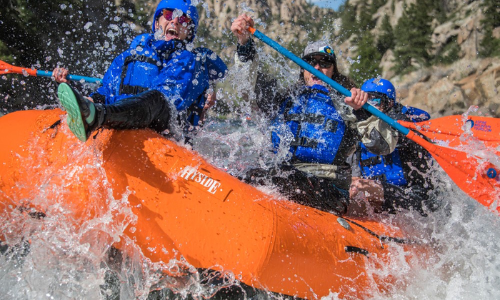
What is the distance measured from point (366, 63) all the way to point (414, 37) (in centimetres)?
273

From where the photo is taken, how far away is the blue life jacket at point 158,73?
295 centimetres

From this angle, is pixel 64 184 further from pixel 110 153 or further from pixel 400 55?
pixel 400 55

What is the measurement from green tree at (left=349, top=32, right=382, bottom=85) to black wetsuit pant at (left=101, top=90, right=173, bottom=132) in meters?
19.9

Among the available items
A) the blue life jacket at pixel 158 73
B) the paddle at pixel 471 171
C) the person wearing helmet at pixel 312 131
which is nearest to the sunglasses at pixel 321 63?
the person wearing helmet at pixel 312 131

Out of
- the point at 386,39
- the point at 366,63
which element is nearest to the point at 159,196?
the point at 366,63

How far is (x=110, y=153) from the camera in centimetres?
215

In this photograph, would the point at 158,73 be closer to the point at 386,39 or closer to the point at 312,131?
the point at 312,131

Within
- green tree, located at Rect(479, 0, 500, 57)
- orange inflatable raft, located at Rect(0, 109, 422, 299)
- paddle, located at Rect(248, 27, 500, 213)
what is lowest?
orange inflatable raft, located at Rect(0, 109, 422, 299)

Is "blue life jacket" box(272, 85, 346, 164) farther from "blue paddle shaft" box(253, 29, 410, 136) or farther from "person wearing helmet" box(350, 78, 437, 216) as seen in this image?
"person wearing helmet" box(350, 78, 437, 216)

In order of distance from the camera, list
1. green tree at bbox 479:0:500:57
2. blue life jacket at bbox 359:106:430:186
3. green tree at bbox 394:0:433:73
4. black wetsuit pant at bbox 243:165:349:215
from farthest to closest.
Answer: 1. green tree at bbox 394:0:433:73
2. green tree at bbox 479:0:500:57
3. blue life jacket at bbox 359:106:430:186
4. black wetsuit pant at bbox 243:165:349:215

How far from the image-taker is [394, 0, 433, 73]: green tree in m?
20.3

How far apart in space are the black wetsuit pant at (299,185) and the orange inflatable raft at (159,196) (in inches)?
19.8

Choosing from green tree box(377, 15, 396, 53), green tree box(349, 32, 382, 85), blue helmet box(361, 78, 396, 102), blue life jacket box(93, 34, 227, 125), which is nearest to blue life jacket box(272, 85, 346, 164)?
blue life jacket box(93, 34, 227, 125)

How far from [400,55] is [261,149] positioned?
20.1 meters
